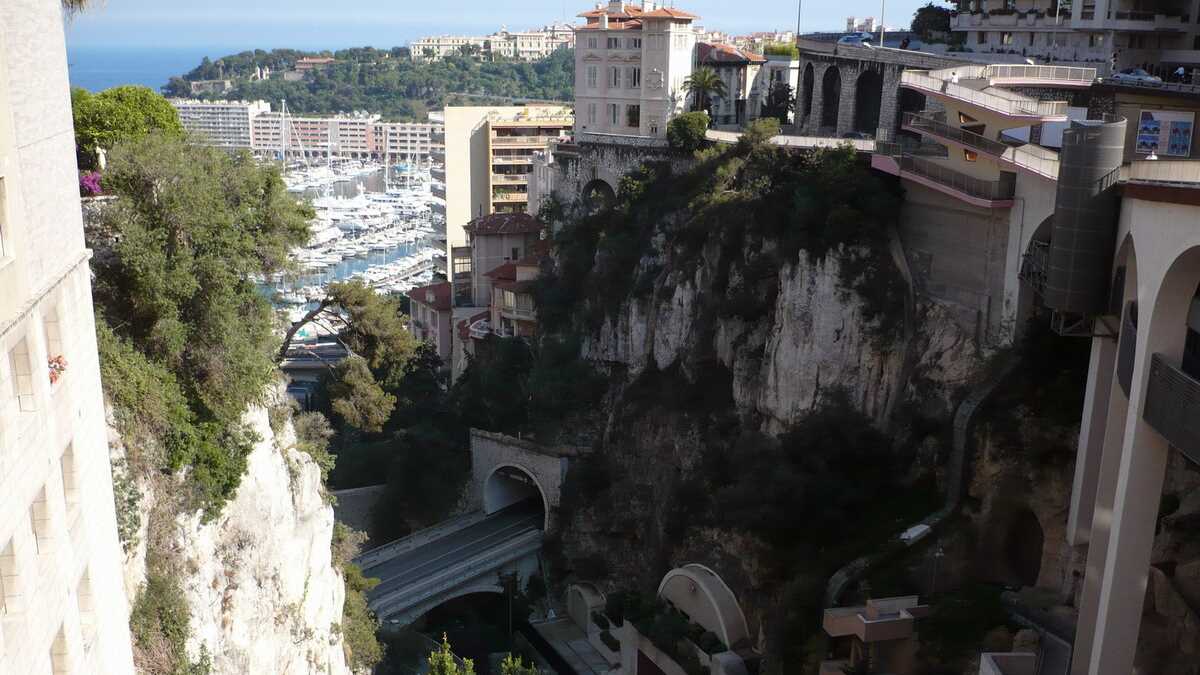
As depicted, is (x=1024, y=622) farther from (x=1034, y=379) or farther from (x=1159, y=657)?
(x=1034, y=379)

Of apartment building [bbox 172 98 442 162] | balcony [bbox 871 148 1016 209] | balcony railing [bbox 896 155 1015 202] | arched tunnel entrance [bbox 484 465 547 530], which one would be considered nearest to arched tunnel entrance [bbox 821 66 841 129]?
balcony [bbox 871 148 1016 209]

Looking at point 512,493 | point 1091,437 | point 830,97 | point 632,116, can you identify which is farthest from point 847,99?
point 1091,437

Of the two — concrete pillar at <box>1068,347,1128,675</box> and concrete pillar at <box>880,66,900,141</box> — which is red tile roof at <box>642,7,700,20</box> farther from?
concrete pillar at <box>1068,347,1128,675</box>

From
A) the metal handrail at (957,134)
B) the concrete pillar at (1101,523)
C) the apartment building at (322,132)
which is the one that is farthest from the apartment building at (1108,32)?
the apartment building at (322,132)

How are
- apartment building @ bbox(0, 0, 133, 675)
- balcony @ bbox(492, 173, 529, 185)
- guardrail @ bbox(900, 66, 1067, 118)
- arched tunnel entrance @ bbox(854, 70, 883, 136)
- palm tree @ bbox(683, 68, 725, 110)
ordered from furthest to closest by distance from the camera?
balcony @ bbox(492, 173, 529, 185) → palm tree @ bbox(683, 68, 725, 110) → arched tunnel entrance @ bbox(854, 70, 883, 136) → guardrail @ bbox(900, 66, 1067, 118) → apartment building @ bbox(0, 0, 133, 675)

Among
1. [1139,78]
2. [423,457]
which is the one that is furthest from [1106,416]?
[423,457]

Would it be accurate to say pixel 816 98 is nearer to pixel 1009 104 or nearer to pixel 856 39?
pixel 856 39

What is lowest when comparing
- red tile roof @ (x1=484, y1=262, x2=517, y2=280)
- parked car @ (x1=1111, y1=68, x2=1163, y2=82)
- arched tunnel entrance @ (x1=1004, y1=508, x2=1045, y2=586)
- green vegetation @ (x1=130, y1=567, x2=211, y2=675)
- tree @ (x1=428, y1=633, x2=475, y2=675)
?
tree @ (x1=428, y1=633, x2=475, y2=675)
